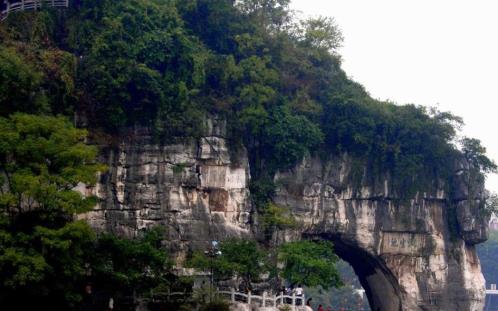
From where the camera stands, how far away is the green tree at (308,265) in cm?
2753

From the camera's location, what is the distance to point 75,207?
23594 millimetres

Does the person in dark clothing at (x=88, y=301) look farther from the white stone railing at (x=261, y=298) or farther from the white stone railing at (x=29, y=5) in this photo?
the white stone railing at (x=29, y=5)

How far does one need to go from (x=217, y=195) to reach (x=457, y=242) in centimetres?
983

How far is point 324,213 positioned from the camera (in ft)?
104

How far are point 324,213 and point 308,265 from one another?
458cm

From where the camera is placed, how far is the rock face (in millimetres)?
28016

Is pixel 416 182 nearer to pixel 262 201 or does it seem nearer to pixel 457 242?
pixel 457 242

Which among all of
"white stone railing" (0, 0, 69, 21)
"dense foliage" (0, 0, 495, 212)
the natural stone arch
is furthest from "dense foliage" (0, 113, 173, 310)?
the natural stone arch

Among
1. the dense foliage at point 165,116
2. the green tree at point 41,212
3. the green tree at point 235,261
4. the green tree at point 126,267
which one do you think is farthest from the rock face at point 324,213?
the green tree at point 41,212

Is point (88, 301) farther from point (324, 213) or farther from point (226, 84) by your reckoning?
point (324, 213)

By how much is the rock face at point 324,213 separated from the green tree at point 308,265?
188 cm

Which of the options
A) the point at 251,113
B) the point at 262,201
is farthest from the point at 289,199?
the point at 251,113

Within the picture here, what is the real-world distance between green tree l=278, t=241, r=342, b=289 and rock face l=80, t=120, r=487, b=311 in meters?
1.88

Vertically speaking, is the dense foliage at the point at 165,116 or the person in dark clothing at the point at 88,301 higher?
the dense foliage at the point at 165,116
